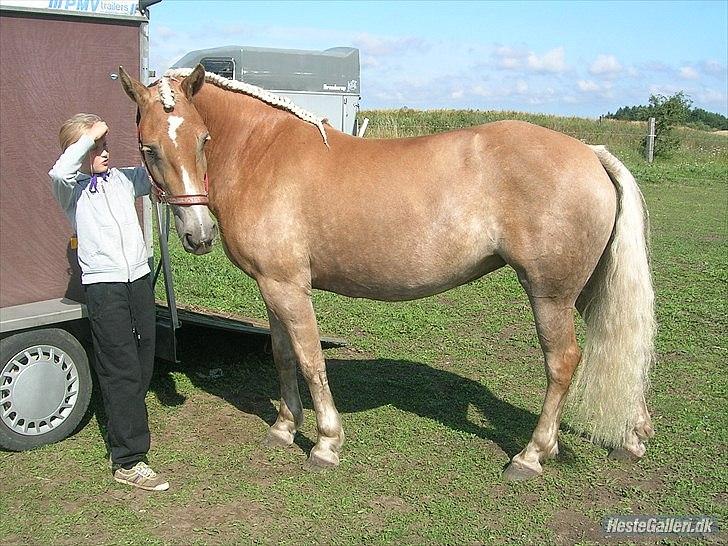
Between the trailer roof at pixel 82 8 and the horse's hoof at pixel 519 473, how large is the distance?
12.0 ft

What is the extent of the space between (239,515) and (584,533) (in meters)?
1.71

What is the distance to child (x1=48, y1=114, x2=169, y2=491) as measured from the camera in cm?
370

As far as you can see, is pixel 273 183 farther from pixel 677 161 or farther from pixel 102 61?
pixel 677 161

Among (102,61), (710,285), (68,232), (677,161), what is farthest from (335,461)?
(677,161)

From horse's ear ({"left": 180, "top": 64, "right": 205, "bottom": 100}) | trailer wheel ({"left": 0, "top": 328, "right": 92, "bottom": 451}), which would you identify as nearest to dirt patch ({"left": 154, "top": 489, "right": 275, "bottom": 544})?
trailer wheel ({"left": 0, "top": 328, "right": 92, "bottom": 451})

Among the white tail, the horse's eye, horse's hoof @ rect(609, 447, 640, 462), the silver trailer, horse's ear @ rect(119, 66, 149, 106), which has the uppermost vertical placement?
the silver trailer

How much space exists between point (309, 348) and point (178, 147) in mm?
1325

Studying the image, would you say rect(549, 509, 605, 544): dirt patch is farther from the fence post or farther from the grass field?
the fence post

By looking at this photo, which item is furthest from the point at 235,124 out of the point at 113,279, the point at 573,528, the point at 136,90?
the point at 573,528

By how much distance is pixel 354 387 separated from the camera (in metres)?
5.33

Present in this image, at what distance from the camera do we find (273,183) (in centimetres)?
392

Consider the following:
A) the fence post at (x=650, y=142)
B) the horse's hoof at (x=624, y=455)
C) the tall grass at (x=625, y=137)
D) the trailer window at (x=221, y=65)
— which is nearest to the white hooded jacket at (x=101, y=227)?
the horse's hoof at (x=624, y=455)

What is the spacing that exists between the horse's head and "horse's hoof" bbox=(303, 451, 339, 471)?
1.38 m

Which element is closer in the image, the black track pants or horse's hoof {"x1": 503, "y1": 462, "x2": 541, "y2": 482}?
the black track pants
